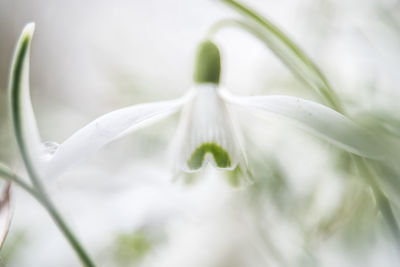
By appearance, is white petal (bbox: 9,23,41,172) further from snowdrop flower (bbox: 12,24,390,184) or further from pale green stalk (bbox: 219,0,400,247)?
pale green stalk (bbox: 219,0,400,247)

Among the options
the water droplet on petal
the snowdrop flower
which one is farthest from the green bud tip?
the water droplet on petal

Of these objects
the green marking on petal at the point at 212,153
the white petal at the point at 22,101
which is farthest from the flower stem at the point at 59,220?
the green marking on petal at the point at 212,153

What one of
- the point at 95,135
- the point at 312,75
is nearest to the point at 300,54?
the point at 312,75

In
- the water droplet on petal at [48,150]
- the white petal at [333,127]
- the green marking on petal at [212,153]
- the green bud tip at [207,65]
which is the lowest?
the green marking on petal at [212,153]

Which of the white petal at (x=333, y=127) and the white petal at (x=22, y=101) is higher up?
the white petal at (x=22, y=101)

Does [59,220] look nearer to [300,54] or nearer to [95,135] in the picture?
[95,135]

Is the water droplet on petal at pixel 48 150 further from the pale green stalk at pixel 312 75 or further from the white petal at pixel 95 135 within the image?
the pale green stalk at pixel 312 75
